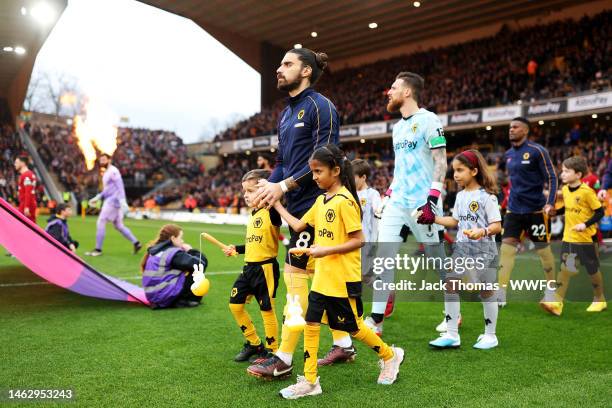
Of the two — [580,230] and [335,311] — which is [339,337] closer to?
[335,311]

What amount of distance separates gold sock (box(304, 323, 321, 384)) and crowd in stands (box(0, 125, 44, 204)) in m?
31.2

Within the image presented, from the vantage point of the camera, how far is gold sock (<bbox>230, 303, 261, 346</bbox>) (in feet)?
11.9

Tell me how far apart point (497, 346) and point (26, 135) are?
1712 inches

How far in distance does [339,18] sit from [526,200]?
26269 millimetres

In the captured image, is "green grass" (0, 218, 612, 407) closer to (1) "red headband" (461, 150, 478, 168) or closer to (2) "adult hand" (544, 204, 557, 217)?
(2) "adult hand" (544, 204, 557, 217)

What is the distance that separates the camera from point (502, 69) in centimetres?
2580

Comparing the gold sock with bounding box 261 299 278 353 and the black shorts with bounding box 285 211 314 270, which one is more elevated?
the black shorts with bounding box 285 211 314 270

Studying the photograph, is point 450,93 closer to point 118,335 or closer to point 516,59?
point 516,59

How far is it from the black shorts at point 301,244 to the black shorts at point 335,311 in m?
0.31

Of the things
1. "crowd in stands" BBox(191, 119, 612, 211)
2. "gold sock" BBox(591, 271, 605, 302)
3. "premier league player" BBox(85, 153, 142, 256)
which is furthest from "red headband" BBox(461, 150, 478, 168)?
"crowd in stands" BBox(191, 119, 612, 211)

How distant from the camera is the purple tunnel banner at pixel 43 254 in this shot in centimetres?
469

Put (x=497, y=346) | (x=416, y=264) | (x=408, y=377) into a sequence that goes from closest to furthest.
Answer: (x=408, y=377) → (x=497, y=346) → (x=416, y=264)

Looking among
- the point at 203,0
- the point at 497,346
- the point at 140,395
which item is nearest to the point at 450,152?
the point at 203,0

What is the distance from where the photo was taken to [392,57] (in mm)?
34375
